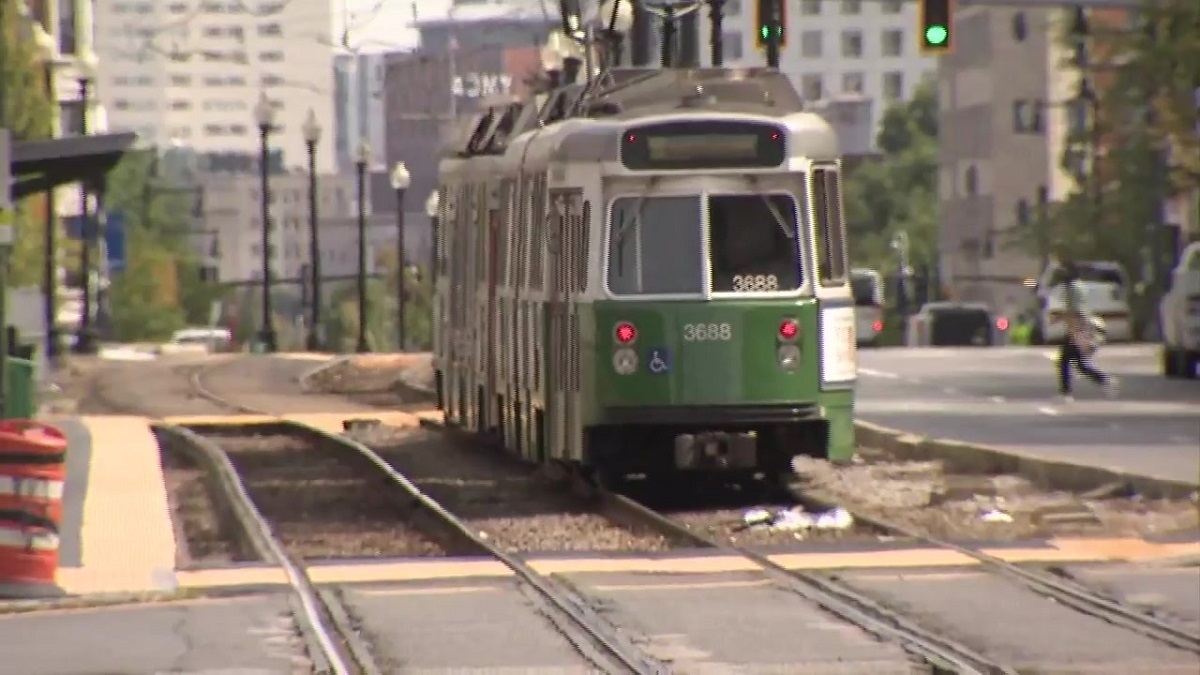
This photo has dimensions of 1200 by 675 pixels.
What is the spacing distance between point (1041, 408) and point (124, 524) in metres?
19.1

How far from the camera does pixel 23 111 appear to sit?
188 feet

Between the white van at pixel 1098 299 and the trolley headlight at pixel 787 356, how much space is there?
4747 centimetres

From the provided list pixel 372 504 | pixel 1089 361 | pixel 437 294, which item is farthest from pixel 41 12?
pixel 372 504

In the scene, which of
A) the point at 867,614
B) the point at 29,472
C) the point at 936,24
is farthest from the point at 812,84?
the point at 867,614

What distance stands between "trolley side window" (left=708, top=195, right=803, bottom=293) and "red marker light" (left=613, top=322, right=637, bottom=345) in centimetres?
67

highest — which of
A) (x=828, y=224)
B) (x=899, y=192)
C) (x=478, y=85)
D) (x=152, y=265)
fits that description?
(x=478, y=85)

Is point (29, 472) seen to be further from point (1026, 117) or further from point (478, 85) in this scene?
point (478, 85)

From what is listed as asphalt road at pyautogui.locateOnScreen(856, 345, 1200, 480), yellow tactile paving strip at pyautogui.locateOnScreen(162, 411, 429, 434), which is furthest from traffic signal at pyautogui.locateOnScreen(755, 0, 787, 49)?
yellow tactile paving strip at pyautogui.locateOnScreen(162, 411, 429, 434)

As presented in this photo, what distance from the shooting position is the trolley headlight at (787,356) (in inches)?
902

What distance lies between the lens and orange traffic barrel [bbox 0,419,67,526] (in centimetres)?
1652

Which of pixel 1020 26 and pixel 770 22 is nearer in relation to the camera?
pixel 770 22

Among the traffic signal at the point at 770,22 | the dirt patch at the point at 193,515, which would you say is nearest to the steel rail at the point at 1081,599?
the dirt patch at the point at 193,515

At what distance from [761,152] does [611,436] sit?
7.77 feet

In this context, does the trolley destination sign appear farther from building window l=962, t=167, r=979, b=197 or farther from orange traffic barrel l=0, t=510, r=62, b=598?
building window l=962, t=167, r=979, b=197
